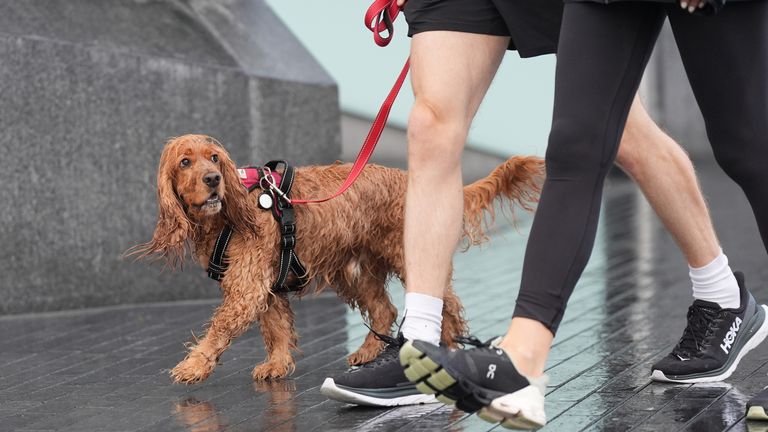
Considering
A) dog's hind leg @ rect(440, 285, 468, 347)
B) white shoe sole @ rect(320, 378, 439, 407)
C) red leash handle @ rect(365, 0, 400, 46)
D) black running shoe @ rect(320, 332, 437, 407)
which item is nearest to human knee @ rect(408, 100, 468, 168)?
red leash handle @ rect(365, 0, 400, 46)

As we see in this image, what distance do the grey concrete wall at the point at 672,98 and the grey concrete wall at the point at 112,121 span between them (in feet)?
28.7

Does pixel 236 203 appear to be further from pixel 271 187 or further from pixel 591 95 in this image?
pixel 591 95

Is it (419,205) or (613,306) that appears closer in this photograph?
(419,205)

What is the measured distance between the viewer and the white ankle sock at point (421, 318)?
4168 millimetres

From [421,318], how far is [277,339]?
1.05 metres

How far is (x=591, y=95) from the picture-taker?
12.0 feet

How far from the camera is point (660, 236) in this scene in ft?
32.1

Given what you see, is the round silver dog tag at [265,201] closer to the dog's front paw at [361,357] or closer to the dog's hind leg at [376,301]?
the dog's hind leg at [376,301]

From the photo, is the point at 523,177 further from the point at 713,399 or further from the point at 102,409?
the point at 102,409

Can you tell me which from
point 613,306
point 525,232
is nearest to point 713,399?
point 613,306

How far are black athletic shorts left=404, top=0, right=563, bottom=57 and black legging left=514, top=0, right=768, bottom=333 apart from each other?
0.41 meters

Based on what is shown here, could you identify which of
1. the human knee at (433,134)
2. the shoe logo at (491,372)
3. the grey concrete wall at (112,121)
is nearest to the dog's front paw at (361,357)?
the human knee at (433,134)

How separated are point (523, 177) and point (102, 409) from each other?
195 centimetres

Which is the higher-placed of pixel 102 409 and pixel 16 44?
pixel 16 44
